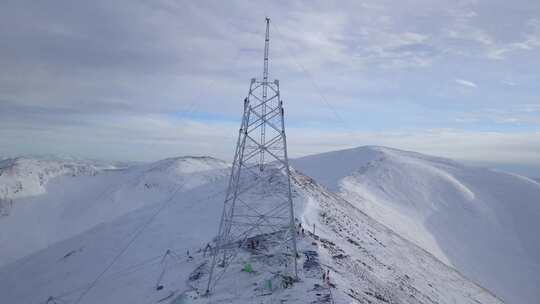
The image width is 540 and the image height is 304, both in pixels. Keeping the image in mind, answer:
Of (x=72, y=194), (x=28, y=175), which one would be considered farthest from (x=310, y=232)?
(x=28, y=175)

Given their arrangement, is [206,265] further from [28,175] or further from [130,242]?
[28,175]

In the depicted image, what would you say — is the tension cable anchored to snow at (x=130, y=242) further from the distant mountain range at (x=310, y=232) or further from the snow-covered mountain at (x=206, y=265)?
the distant mountain range at (x=310, y=232)

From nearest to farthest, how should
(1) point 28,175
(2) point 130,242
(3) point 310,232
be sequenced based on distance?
(3) point 310,232, (2) point 130,242, (1) point 28,175

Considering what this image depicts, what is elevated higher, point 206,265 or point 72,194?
point 206,265

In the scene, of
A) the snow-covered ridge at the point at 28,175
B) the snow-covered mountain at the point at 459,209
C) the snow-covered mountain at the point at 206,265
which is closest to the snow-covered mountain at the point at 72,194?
the snow-covered ridge at the point at 28,175

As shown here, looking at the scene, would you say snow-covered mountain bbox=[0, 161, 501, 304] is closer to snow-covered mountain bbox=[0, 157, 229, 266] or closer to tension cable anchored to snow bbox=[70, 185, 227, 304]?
tension cable anchored to snow bbox=[70, 185, 227, 304]

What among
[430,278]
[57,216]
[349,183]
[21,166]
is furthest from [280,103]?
[21,166]
